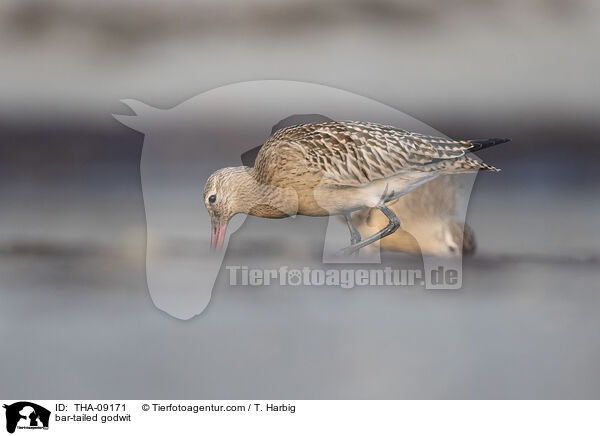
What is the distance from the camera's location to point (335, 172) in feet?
7.91

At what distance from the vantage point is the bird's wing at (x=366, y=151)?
2.41 metres

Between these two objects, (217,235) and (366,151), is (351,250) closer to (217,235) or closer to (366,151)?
(366,151)

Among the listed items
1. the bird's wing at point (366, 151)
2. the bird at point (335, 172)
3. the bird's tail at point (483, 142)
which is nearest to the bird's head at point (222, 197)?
the bird at point (335, 172)

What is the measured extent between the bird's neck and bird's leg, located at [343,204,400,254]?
Result: 262mm

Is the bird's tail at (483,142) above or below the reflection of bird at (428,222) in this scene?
above

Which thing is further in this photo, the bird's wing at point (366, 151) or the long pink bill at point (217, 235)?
the long pink bill at point (217, 235)

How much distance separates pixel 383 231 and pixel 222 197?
586mm

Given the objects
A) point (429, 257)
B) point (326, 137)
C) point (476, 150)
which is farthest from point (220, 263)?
point (476, 150)

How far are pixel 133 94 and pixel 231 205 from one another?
0.63 metres

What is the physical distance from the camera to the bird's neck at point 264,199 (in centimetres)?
245

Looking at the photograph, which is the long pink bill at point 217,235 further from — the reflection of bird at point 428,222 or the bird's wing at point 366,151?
the reflection of bird at point 428,222

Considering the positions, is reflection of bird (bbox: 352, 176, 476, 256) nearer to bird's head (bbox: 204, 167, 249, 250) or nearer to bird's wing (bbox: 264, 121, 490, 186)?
bird's wing (bbox: 264, 121, 490, 186)
